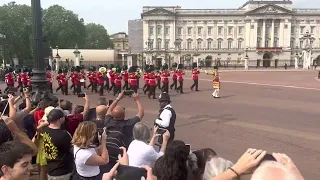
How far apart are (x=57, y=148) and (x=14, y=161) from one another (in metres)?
1.55

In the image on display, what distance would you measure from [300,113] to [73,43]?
60.8m

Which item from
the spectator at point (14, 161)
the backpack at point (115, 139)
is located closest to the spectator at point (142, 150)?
the backpack at point (115, 139)

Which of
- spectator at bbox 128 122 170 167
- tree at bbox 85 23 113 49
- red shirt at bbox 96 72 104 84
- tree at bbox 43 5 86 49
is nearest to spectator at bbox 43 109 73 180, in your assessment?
spectator at bbox 128 122 170 167

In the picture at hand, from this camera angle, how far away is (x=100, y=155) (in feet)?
12.0

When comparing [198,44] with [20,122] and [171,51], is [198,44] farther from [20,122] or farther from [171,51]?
[20,122]

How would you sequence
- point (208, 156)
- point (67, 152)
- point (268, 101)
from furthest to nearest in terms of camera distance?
point (268, 101), point (67, 152), point (208, 156)

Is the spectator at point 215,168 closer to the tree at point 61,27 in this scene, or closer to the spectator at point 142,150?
the spectator at point 142,150

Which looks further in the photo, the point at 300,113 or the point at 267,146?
the point at 300,113

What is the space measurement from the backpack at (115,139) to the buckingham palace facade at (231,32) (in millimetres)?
71274

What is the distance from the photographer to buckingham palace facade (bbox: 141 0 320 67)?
253 ft

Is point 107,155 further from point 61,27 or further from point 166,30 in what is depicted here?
point 166,30

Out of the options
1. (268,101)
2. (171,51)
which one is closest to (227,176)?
(268,101)

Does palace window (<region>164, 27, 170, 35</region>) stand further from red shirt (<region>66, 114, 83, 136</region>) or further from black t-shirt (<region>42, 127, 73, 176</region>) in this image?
black t-shirt (<region>42, 127, 73, 176</region>)

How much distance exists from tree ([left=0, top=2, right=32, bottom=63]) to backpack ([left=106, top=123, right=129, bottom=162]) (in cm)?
5737
